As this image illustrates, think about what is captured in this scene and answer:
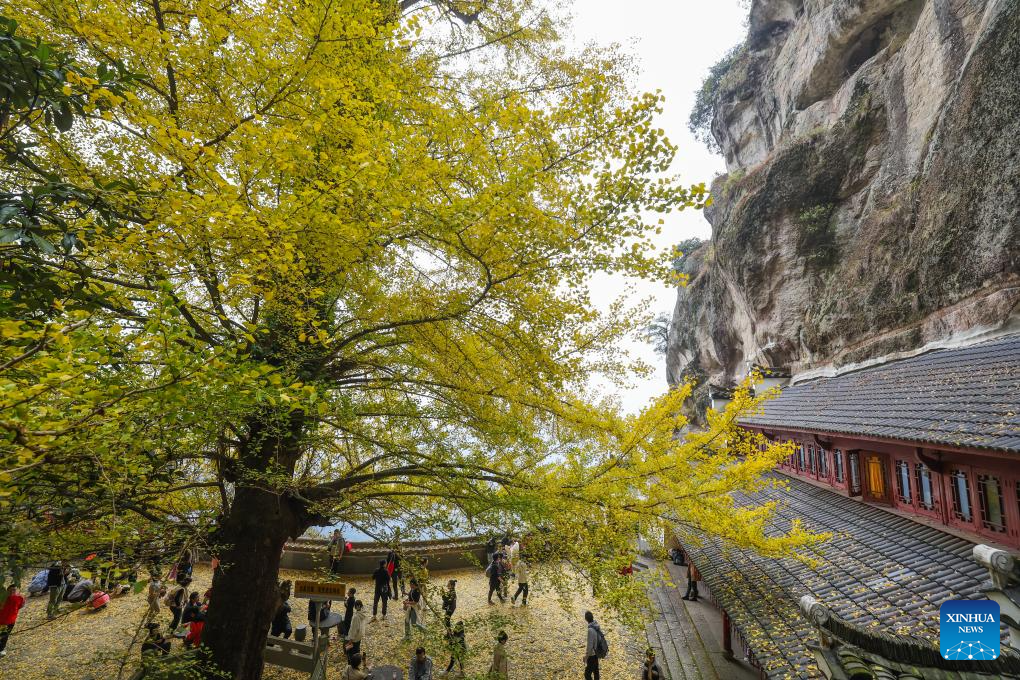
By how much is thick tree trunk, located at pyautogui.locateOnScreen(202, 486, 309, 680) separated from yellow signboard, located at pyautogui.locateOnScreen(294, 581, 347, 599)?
767mm

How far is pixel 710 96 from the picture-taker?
31.0 metres

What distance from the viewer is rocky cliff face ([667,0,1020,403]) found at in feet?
32.4

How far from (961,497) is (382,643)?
38.8 ft

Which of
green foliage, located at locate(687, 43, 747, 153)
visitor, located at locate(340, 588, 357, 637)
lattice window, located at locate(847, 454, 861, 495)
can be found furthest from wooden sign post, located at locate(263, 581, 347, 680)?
green foliage, located at locate(687, 43, 747, 153)

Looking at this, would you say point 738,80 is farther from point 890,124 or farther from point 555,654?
point 555,654

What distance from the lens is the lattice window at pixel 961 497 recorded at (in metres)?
6.27

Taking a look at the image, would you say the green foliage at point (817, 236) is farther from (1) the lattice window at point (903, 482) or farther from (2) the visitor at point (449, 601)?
(2) the visitor at point (449, 601)

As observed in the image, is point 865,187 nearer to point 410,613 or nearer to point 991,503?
point 991,503

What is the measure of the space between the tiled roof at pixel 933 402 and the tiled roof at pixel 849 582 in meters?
1.63

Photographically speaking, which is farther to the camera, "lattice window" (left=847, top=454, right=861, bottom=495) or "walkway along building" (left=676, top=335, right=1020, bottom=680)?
"lattice window" (left=847, top=454, right=861, bottom=495)

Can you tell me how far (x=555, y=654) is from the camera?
10297mm

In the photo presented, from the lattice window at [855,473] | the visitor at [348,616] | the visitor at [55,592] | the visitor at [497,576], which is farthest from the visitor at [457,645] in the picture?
the visitor at [55,592]

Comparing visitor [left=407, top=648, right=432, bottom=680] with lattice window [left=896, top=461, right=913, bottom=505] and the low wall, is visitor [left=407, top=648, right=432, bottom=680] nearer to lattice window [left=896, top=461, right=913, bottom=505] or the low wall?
the low wall

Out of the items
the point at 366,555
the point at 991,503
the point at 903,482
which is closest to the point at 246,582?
the point at 366,555
